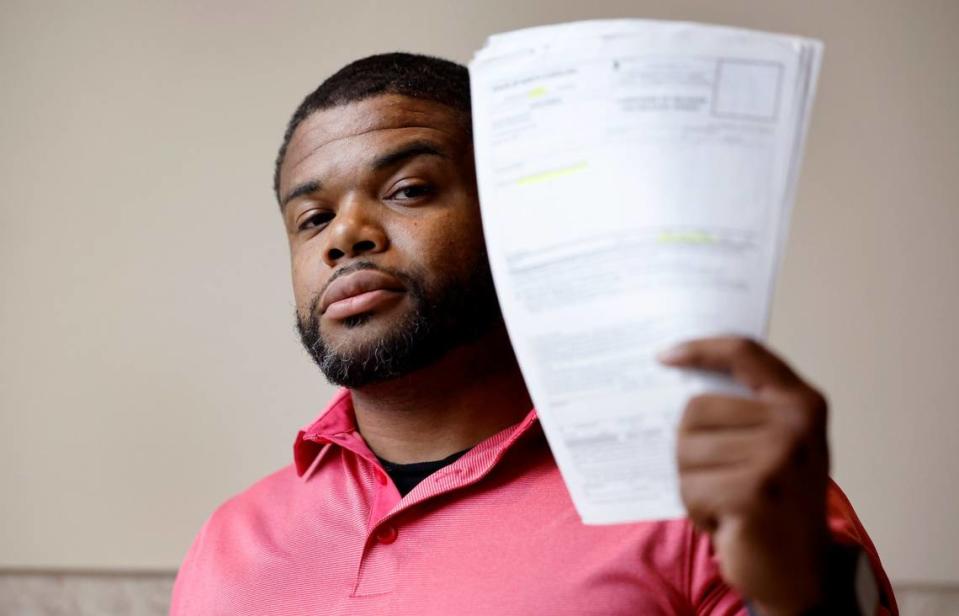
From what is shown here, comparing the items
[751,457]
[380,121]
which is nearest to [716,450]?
[751,457]

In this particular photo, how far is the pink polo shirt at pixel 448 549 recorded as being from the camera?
2.75 feet

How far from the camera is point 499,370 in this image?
1.05 m

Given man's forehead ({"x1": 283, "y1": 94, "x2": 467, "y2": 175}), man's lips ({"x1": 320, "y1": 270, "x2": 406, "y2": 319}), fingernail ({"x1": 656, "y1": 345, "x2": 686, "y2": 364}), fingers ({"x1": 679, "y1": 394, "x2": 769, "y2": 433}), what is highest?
man's forehead ({"x1": 283, "y1": 94, "x2": 467, "y2": 175})

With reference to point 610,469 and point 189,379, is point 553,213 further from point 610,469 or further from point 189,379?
point 189,379

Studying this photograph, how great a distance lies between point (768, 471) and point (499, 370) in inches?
20.1

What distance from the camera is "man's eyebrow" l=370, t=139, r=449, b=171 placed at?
39.7 inches

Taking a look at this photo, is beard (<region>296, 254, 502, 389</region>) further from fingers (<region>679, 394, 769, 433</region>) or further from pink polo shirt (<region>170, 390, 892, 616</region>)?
fingers (<region>679, 394, 769, 433</region>)

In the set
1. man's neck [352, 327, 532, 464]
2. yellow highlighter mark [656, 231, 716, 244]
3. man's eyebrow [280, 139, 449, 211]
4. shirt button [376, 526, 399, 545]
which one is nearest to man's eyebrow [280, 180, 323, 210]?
man's eyebrow [280, 139, 449, 211]

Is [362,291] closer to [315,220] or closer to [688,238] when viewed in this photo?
[315,220]

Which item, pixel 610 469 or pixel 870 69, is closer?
pixel 610 469

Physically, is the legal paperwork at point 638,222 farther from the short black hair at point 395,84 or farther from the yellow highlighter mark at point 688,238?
the short black hair at point 395,84

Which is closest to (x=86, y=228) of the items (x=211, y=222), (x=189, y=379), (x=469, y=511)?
(x=211, y=222)

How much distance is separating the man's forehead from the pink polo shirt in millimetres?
333

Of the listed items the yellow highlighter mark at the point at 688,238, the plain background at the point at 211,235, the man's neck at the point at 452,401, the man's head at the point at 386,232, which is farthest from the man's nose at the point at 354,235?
the plain background at the point at 211,235
